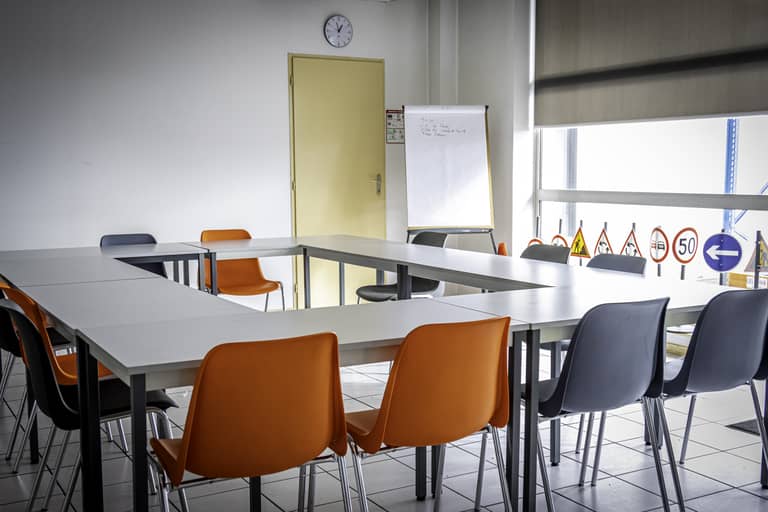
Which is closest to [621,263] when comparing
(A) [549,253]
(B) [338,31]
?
(A) [549,253]

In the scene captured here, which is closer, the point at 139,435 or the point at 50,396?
the point at 139,435

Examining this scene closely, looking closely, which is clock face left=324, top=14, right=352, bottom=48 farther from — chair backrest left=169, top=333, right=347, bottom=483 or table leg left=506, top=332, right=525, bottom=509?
chair backrest left=169, top=333, right=347, bottom=483

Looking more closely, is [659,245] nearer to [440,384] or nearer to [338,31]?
[338,31]

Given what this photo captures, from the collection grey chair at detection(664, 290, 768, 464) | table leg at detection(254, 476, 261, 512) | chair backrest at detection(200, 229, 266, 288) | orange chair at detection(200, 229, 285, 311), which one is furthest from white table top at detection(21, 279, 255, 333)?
chair backrest at detection(200, 229, 266, 288)

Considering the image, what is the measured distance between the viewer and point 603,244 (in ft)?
21.0

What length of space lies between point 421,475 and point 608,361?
0.88m

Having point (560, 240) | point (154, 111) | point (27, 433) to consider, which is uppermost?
point (154, 111)

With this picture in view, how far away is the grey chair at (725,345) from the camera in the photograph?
2936mm

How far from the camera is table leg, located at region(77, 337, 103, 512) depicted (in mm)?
2490

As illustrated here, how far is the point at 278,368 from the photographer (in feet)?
7.19

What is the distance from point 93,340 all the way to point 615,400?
67.2 inches

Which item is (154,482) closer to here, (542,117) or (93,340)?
(93,340)

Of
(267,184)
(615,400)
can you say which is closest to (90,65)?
(267,184)

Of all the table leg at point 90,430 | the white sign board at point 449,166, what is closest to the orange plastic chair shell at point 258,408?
the table leg at point 90,430
